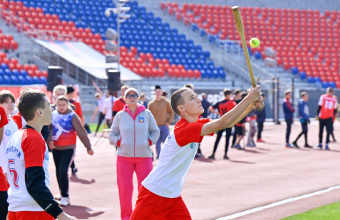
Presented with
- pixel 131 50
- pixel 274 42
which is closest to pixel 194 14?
pixel 274 42

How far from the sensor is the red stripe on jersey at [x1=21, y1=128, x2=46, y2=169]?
3.72 metres

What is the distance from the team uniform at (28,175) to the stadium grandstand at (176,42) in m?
22.9

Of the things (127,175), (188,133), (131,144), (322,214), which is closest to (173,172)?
(188,133)

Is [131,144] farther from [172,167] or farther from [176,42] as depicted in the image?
[176,42]

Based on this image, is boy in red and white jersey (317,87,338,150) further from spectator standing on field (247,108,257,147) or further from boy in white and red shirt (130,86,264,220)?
boy in white and red shirt (130,86,264,220)

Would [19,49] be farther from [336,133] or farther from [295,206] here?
[295,206]

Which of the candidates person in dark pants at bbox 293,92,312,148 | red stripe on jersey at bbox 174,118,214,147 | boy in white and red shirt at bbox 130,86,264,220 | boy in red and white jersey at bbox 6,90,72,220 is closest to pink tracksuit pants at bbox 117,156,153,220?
boy in white and red shirt at bbox 130,86,264,220

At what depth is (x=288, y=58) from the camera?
39.5 meters

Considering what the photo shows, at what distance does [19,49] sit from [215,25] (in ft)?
53.9

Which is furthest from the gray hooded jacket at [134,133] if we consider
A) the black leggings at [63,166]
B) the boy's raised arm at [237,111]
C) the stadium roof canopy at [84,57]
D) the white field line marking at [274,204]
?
the stadium roof canopy at [84,57]

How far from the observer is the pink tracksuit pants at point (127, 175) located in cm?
707

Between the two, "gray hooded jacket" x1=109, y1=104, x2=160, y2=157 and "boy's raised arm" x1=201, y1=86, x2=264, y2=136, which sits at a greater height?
"boy's raised arm" x1=201, y1=86, x2=264, y2=136

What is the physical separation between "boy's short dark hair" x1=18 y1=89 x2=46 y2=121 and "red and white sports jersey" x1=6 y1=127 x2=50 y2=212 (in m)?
0.12

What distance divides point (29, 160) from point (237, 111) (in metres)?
1.71
